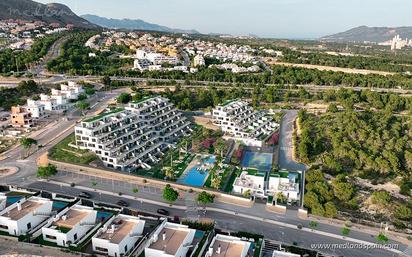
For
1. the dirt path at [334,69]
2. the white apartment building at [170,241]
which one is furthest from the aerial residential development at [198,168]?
the dirt path at [334,69]

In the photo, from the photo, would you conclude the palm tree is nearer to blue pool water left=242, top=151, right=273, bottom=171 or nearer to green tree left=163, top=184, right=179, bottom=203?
green tree left=163, top=184, right=179, bottom=203

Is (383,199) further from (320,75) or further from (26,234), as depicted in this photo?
A: (320,75)

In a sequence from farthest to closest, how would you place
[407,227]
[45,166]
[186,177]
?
[186,177] → [45,166] → [407,227]

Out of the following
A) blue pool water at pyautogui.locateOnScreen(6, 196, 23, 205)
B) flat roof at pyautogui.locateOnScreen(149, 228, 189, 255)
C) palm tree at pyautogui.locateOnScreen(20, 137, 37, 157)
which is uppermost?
palm tree at pyautogui.locateOnScreen(20, 137, 37, 157)

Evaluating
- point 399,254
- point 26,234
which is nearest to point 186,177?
point 26,234

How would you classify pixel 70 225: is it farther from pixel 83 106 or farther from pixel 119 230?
pixel 83 106

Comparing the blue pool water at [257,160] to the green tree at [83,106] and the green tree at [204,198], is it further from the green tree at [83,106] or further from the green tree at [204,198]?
the green tree at [83,106]

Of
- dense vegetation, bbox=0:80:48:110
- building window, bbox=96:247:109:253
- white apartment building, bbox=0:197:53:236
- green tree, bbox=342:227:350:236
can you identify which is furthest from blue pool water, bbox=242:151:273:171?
dense vegetation, bbox=0:80:48:110
